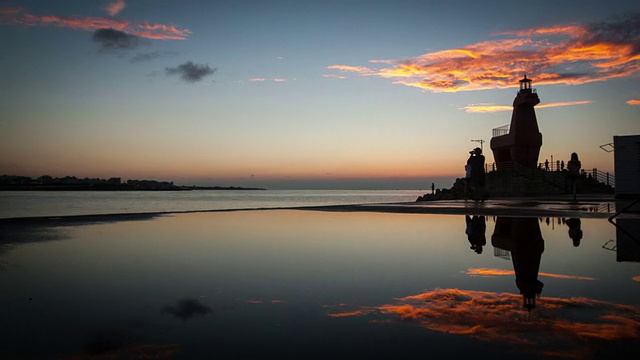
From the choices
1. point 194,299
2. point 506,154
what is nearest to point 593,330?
point 194,299

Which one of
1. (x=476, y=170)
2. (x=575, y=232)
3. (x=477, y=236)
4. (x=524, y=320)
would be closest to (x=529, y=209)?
(x=575, y=232)

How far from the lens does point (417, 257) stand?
9.37 m

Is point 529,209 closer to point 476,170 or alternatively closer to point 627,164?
point 627,164

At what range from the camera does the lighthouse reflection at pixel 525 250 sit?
626 cm

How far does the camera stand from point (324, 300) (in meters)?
5.83

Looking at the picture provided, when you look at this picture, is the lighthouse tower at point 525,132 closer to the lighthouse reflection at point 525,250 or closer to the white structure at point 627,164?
the white structure at point 627,164

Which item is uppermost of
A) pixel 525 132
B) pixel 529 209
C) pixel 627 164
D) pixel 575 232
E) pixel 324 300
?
pixel 525 132

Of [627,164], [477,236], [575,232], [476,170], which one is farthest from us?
[476,170]

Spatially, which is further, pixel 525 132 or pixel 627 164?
pixel 525 132

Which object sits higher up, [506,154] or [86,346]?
[506,154]

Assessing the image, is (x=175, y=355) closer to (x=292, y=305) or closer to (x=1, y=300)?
(x=292, y=305)

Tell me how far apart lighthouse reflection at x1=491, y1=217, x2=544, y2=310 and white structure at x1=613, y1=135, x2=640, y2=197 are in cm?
1643

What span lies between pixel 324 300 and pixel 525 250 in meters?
6.09

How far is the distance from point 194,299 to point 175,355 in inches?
81.6
